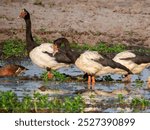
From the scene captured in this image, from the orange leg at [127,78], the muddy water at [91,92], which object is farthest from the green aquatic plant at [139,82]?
the orange leg at [127,78]

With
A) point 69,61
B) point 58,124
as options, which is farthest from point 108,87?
point 58,124

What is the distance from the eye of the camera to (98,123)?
31.6 feet

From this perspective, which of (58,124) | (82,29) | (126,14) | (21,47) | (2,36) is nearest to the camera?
(58,124)

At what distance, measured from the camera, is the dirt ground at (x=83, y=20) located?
17.7m

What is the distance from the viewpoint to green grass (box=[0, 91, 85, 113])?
1016 centimetres

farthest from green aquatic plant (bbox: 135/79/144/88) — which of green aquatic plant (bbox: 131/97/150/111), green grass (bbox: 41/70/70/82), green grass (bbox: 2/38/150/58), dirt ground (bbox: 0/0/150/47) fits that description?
dirt ground (bbox: 0/0/150/47)

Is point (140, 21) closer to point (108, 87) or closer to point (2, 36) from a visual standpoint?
point (2, 36)

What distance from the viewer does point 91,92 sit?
38.4 feet

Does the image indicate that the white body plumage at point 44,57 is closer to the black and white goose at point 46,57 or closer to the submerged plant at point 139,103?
the black and white goose at point 46,57

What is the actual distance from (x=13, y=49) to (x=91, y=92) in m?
3.87

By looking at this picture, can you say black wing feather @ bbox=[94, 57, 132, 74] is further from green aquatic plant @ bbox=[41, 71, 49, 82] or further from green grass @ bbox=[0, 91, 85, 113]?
green grass @ bbox=[0, 91, 85, 113]

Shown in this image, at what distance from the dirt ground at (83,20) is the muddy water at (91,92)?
174 inches

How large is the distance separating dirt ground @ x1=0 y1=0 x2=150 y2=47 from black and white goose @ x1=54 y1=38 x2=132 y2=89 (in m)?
4.89

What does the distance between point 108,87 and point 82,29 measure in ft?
20.7
